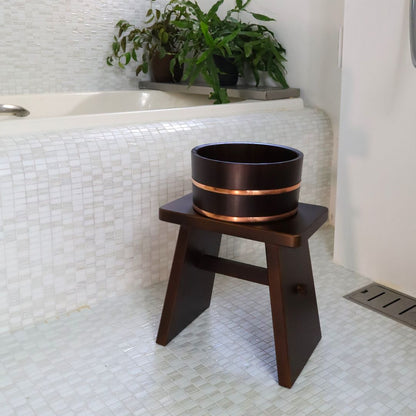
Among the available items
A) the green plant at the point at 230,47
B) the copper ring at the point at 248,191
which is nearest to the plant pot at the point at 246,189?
the copper ring at the point at 248,191

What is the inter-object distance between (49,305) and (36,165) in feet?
1.30

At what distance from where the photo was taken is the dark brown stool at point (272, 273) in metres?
1.17

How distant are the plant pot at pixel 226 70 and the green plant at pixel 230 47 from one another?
3 cm

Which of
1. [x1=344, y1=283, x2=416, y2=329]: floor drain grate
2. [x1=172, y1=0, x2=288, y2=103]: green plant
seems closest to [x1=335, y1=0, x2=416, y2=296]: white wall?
[x1=344, y1=283, x2=416, y2=329]: floor drain grate

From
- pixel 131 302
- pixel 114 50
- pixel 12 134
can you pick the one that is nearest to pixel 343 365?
pixel 131 302

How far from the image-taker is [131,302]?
1591 millimetres

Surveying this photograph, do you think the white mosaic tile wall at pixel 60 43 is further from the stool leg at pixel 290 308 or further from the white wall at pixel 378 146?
the stool leg at pixel 290 308

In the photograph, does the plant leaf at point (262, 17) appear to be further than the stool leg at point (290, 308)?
Yes

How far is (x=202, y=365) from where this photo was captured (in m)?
1.28

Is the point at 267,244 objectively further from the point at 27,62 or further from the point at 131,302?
the point at 27,62

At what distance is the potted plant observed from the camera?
2641mm

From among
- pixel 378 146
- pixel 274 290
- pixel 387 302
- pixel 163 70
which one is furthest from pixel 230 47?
pixel 274 290

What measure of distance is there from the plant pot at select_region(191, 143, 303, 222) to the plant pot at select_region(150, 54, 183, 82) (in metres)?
1.57

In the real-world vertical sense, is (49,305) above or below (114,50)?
below
